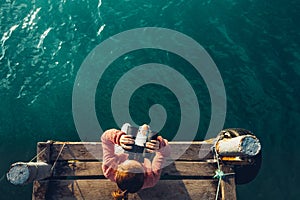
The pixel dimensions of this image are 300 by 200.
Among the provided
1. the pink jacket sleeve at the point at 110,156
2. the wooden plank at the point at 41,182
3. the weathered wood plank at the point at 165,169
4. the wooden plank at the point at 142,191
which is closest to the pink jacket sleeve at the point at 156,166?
the pink jacket sleeve at the point at 110,156

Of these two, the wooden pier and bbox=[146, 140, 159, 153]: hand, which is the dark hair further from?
the wooden pier

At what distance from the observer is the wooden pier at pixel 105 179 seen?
6.66 m

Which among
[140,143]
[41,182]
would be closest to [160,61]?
[140,143]

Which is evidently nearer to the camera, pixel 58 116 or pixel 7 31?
pixel 58 116

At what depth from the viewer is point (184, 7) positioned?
11391 millimetres

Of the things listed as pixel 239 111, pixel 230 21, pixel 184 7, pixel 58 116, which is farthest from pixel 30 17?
pixel 239 111

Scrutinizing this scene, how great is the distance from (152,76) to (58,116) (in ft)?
12.9

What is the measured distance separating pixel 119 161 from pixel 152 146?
818mm

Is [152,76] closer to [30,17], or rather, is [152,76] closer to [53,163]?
[53,163]

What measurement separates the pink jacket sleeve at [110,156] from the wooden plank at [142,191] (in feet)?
3.03

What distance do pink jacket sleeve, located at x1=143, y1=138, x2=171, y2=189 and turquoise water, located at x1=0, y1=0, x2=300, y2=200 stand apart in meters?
3.86

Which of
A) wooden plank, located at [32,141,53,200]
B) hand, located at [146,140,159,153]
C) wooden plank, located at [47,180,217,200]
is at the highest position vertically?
hand, located at [146,140,159,153]

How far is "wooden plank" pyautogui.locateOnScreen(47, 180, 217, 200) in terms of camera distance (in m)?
6.66

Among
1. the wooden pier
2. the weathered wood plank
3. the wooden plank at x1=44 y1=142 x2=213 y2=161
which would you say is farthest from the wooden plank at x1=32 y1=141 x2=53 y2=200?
the weathered wood plank
